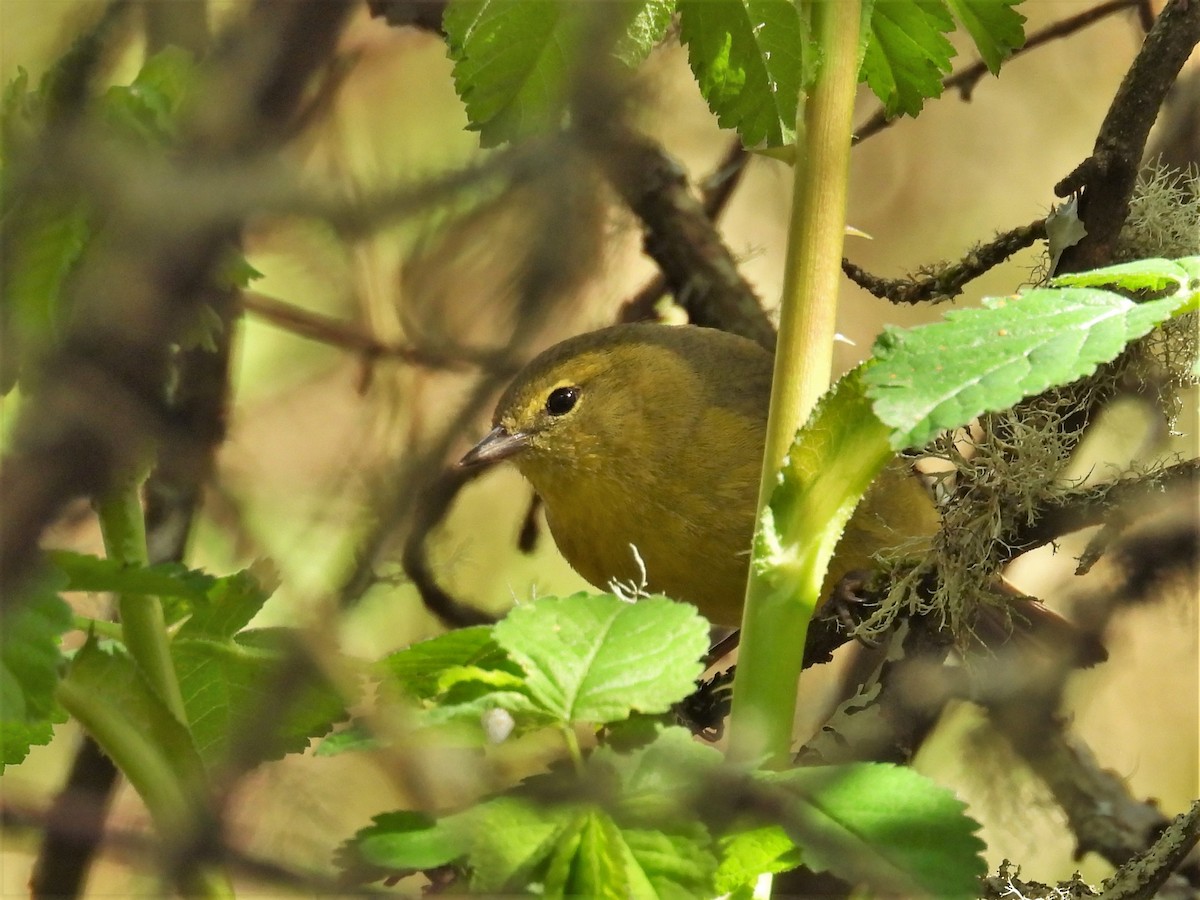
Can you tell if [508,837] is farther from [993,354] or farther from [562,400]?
[562,400]

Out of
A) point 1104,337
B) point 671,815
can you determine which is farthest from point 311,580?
point 1104,337

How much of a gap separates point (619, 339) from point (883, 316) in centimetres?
77

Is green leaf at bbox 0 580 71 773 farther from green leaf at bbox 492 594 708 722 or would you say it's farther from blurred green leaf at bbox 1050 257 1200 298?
blurred green leaf at bbox 1050 257 1200 298

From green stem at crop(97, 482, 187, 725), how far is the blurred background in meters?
0.03

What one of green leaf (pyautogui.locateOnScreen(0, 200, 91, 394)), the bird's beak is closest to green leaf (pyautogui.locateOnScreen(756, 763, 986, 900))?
green leaf (pyautogui.locateOnScreen(0, 200, 91, 394))

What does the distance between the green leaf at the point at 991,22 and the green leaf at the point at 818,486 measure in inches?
23.3

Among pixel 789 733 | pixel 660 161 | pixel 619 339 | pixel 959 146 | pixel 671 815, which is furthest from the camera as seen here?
pixel 959 146

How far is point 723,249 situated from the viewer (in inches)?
108

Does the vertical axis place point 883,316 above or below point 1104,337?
above

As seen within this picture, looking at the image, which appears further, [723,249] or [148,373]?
[723,249]

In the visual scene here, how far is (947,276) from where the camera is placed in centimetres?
182

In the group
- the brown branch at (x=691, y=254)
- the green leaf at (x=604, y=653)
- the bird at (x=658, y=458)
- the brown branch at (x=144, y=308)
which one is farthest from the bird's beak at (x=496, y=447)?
the brown branch at (x=144, y=308)

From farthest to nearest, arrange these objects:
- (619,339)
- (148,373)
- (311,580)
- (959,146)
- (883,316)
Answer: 1. (959,146)
2. (883,316)
3. (619,339)
4. (311,580)
5. (148,373)

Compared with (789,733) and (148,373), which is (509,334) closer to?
(148,373)
